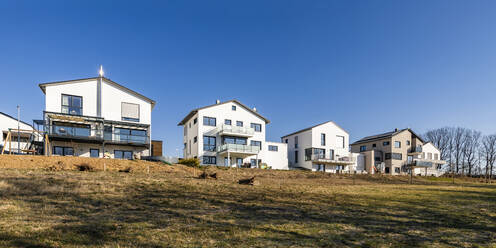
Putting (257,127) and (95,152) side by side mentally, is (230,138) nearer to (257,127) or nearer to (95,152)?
(257,127)

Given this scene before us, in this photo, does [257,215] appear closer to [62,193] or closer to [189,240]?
[189,240]

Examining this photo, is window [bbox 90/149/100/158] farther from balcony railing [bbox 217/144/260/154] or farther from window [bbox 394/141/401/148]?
window [bbox 394/141/401/148]

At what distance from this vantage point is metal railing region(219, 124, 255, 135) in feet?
117

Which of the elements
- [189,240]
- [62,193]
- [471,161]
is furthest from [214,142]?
[471,161]

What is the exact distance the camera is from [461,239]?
6.37 metres

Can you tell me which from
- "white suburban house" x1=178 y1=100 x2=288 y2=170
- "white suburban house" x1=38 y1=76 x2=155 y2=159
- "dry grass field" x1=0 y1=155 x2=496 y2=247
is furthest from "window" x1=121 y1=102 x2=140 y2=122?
A: "dry grass field" x1=0 y1=155 x2=496 y2=247

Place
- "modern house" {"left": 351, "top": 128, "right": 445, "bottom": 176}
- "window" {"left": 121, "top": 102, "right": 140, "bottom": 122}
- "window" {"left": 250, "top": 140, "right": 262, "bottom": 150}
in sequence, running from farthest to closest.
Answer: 1. "modern house" {"left": 351, "top": 128, "right": 445, "bottom": 176}
2. "window" {"left": 250, "top": 140, "right": 262, "bottom": 150}
3. "window" {"left": 121, "top": 102, "right": 140, "bottom": 122}

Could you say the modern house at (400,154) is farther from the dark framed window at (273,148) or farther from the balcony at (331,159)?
the dark framed window at (273,148)

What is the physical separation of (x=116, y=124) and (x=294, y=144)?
2923 centimetres

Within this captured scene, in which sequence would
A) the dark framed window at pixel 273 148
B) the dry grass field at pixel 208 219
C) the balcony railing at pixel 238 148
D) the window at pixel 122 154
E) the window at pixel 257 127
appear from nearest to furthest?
1. the dry grass field at pixel 208 219
2. the window at pixel 122 154
3. the balcony railing at pixel 238 148
4. the window at pixel 257 127
5. the dark framed window at pixel 273 148

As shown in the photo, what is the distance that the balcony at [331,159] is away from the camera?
42406 mm

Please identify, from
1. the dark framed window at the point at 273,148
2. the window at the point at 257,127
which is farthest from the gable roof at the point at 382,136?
the window at the point at 257,127

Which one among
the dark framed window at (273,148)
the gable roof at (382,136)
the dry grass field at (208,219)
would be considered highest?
the gable roof at (382,136)

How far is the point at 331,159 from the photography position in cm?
4356
